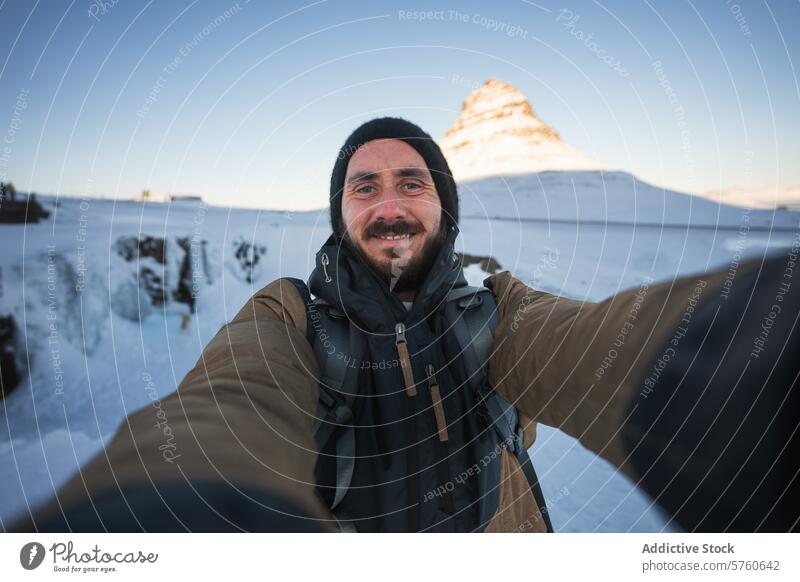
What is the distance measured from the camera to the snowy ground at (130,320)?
0.87 metres

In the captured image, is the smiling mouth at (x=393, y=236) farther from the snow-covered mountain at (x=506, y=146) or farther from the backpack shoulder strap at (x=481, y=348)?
the snow-covered mountain at (x=506, y=146)

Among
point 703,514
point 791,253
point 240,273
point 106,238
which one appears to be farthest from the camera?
point 240,273

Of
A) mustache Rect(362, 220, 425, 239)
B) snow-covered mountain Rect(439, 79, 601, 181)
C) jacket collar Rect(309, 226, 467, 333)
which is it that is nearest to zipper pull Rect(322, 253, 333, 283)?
jacket collar Rect(309, 226, 467, 333)

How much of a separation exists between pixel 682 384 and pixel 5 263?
1293 millimetres

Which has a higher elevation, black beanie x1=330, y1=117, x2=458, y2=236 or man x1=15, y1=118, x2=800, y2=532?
black beanie x1=330, y1=117, x2=458, y2=236

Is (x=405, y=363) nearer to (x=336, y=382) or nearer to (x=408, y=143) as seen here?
(x=336, y=382)

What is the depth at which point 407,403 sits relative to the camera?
2.64ft

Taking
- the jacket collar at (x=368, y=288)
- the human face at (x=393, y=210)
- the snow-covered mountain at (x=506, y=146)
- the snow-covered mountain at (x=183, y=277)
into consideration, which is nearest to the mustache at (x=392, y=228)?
the human face at (x=393, y=210)

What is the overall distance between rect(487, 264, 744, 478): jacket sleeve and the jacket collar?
12 centimetres

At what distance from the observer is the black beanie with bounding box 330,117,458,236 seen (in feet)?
3.52

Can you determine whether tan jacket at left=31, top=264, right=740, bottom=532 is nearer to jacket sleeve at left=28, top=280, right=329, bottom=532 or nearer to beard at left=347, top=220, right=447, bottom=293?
jacket sleeve at left=28, top=280, right=329, bottom=532
